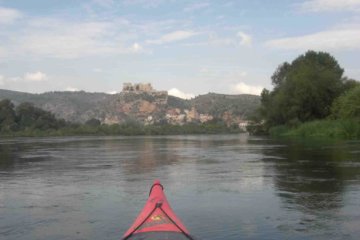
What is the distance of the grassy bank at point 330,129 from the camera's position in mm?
54750

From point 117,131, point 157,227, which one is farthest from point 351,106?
point 117,131

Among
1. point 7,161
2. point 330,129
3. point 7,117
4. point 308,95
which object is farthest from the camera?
point 7,117

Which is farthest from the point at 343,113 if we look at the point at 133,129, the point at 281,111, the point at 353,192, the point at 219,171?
the point at 133,129

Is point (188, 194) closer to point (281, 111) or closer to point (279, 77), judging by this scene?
point (281, 111)

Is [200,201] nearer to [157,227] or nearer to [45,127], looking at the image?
[157,227]

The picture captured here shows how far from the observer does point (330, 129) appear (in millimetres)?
59812

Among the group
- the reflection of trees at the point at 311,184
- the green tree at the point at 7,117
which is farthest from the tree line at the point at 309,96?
the green tree at the point at 7,117

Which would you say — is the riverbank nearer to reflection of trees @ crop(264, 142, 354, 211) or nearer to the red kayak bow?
reflection of trees @ crop(264, 142, 354, 211)

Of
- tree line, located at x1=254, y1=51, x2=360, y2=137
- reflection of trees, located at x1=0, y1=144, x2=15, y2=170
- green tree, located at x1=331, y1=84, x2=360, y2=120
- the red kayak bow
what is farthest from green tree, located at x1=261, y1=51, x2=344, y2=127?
the red kayak bow

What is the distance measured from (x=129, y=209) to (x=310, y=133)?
→ 56.6m

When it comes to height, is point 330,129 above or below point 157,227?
above

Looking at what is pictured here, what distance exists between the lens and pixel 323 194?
45.2 feet

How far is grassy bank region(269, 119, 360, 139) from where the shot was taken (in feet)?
180

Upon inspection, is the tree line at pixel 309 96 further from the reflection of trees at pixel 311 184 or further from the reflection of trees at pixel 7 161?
the reflection of trees at pixel 311 184
